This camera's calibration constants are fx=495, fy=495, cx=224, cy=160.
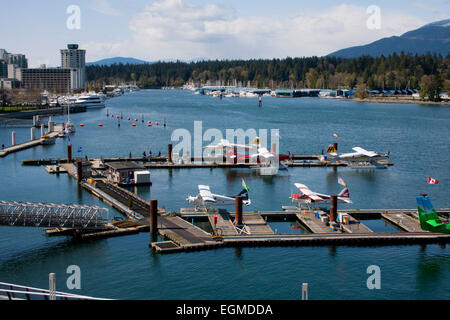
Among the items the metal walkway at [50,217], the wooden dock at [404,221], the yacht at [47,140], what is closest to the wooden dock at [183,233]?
the metal walkway at [50,217]

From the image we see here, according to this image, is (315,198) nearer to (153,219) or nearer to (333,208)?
(333,208)

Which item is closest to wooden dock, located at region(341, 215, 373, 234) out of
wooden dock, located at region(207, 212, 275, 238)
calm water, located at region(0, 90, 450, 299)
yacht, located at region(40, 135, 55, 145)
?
calm water, located at region(0, 90, 450, 299)

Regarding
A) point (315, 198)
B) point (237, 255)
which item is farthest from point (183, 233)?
A: point (315, 198)

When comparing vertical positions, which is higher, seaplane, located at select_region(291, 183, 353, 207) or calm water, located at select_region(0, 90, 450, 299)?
seaplane, located at select_region(291, 183, 353, 207)

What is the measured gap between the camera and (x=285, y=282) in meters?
24.0

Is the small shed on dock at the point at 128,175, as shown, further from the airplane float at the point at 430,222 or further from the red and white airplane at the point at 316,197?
the airplane float at the point at 430,222

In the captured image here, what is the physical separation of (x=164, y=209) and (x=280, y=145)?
40.5 meters

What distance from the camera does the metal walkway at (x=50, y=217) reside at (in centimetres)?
2825

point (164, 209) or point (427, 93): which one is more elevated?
point (427, 93)

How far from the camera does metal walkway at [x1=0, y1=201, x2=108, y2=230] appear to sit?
1112 inches

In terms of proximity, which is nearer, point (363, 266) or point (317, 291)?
point (317, 291)

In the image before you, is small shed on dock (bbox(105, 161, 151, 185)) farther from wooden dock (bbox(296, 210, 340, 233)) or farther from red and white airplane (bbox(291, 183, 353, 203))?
wooden dock (bbox(296, 210, 340, 233))

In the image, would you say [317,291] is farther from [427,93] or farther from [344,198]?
[427,93]
